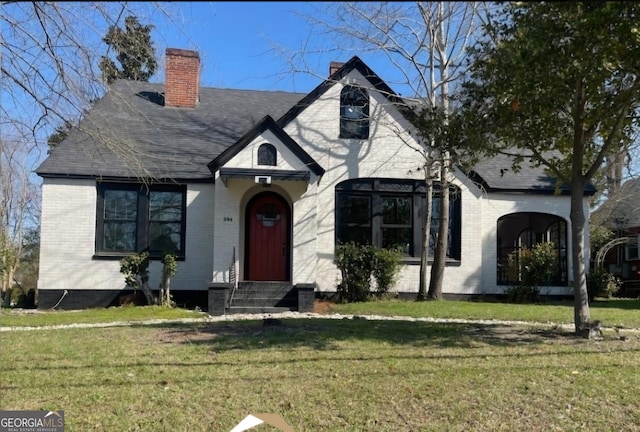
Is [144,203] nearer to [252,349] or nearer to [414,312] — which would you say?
[414,312]

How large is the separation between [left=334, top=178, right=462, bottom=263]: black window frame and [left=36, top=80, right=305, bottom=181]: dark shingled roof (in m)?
3.74

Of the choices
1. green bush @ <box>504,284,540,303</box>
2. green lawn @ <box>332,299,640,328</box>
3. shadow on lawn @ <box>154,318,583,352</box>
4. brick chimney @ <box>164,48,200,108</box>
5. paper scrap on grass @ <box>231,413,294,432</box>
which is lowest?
paper scrap on grass @ <box>231,413,294,432</box>

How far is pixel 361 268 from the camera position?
14383 millimetres

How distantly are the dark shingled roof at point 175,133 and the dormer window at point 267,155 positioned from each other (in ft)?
6.36

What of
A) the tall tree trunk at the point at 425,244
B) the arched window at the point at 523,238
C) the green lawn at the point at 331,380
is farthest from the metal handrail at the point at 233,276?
the arched window at the point at 523,238

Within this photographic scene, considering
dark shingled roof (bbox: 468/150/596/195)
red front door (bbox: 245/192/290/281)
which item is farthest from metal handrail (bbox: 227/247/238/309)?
dark shingled roof (bbox: 468/150/596/195)

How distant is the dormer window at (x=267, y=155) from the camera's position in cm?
1373

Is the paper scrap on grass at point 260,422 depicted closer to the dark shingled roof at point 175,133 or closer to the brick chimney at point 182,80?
the dark shingled roof at point 175,133

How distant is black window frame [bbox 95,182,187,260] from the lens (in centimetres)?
1456

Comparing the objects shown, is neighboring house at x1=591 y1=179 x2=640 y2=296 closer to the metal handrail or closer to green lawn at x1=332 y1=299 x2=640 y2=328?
green lawn at x1=332 y1=299 x2=640 y2=328

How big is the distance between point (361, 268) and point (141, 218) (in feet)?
19.4

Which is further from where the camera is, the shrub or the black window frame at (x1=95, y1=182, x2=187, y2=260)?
the black window frame at (x1=95, y1=182, x2=187, y2=260)

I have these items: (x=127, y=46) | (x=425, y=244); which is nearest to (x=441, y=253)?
(x=425, y=244)

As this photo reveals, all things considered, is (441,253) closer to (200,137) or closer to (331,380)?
(200,137)
